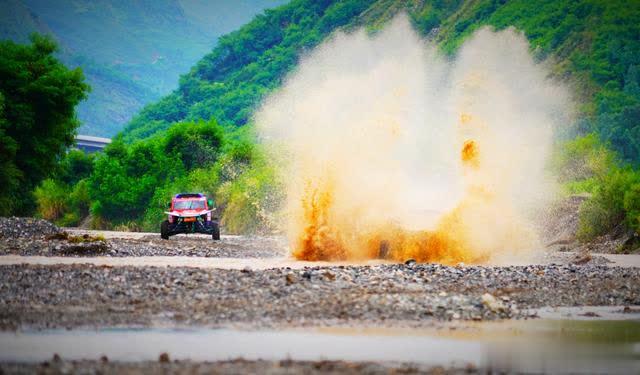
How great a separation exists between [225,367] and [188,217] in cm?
3428

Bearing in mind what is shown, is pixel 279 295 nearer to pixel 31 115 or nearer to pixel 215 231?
pixel 215 231

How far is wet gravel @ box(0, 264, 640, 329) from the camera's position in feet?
75.5

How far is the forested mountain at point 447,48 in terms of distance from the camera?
111875 mm

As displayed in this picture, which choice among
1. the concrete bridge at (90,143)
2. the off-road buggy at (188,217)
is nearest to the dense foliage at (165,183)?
the off-road buggy at (188,217)

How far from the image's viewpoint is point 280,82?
540 ft

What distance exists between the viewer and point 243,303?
24.9 metres

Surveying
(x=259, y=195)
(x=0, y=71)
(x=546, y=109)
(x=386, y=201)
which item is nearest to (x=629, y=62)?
(x=546, y=109)

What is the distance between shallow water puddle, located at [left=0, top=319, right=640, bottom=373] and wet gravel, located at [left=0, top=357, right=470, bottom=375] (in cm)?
62

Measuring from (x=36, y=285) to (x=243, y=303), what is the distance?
5137 millimetres

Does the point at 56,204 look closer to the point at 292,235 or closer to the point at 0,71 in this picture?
the point at 0,71

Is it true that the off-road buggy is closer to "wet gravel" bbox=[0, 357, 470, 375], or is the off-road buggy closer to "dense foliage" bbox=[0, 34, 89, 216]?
"dense foliage" bbox=[0, 34, 89, 216]

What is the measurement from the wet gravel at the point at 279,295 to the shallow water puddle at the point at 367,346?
1098mm

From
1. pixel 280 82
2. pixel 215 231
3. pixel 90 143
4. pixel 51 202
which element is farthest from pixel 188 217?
pixel 90 143

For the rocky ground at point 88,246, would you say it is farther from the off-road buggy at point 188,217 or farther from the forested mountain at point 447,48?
the forested mountain at point 447,48
